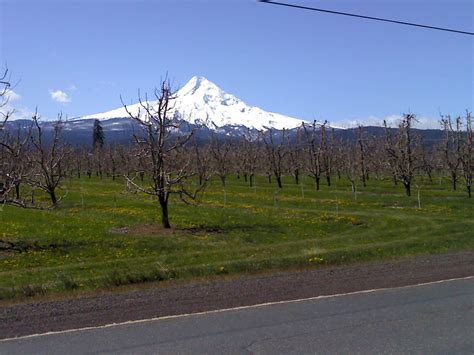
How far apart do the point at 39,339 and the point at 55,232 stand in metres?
17.8

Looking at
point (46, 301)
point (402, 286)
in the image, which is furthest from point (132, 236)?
point (402, 286)

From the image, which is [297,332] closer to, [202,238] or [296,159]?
[202,238]

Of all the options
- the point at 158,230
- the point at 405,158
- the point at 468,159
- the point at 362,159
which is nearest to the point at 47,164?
the point at 158,230

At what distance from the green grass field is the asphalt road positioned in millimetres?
4753

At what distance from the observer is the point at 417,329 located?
725 centimetres

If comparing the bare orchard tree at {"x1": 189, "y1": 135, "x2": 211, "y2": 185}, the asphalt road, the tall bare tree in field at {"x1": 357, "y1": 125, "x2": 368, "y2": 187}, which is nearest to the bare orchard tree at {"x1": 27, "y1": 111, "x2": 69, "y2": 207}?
the bare orchard tree at {"x1": 189, "y1": 135, "x2": 211, "y2": 185}

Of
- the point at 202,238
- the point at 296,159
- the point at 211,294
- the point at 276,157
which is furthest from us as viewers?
the point at 276,157

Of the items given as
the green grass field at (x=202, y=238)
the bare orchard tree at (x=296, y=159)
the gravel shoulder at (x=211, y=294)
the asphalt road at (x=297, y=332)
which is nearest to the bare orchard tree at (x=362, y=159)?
the bare orchard tree at (x=296, y=159)

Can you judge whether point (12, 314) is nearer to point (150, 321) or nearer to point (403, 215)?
point (150, 321)

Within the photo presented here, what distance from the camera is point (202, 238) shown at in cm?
2327

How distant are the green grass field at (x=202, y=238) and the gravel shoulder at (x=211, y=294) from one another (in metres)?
1.96

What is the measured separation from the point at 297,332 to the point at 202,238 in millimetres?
16179

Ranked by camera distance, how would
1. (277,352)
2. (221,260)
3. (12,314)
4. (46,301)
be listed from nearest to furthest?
(277,352), (12,314), (46,301), (221,260)

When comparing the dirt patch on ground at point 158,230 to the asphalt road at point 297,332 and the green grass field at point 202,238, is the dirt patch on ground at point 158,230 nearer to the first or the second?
the green grass field at point 202,238
